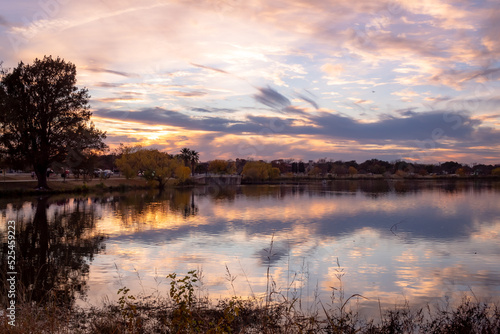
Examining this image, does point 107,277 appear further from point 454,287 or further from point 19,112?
point 19,112

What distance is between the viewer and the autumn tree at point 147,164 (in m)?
93.8

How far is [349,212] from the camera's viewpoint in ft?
145

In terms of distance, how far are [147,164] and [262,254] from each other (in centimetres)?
7728

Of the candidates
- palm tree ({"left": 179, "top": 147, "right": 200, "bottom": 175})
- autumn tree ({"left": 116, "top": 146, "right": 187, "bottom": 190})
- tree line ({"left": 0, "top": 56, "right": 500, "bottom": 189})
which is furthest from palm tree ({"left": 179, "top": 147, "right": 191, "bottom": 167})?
tree line ({"left": 0, "top": 56, "right": 500, "bottom": 189})

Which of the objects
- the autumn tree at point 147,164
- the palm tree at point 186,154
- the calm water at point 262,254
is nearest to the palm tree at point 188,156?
the palm tree at point 186,154

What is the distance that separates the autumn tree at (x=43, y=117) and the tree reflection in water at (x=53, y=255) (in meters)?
23.4

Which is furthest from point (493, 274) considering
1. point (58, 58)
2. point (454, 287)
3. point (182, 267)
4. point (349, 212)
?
point (58, 58)

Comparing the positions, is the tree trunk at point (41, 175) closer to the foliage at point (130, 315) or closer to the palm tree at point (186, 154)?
the foliage at point (130, 315)

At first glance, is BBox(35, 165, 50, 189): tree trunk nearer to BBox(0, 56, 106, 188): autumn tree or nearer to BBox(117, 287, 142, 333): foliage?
BBox(0, 56, 106, 188): autumn tree

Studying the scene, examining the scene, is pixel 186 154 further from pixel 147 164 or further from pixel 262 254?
pixel 262 254

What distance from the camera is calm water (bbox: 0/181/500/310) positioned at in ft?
49.5

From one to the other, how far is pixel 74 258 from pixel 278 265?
968 cm

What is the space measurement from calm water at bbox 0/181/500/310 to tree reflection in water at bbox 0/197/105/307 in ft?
0.18

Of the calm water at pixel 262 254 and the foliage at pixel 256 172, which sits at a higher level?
the foliage at pixel 256 172
